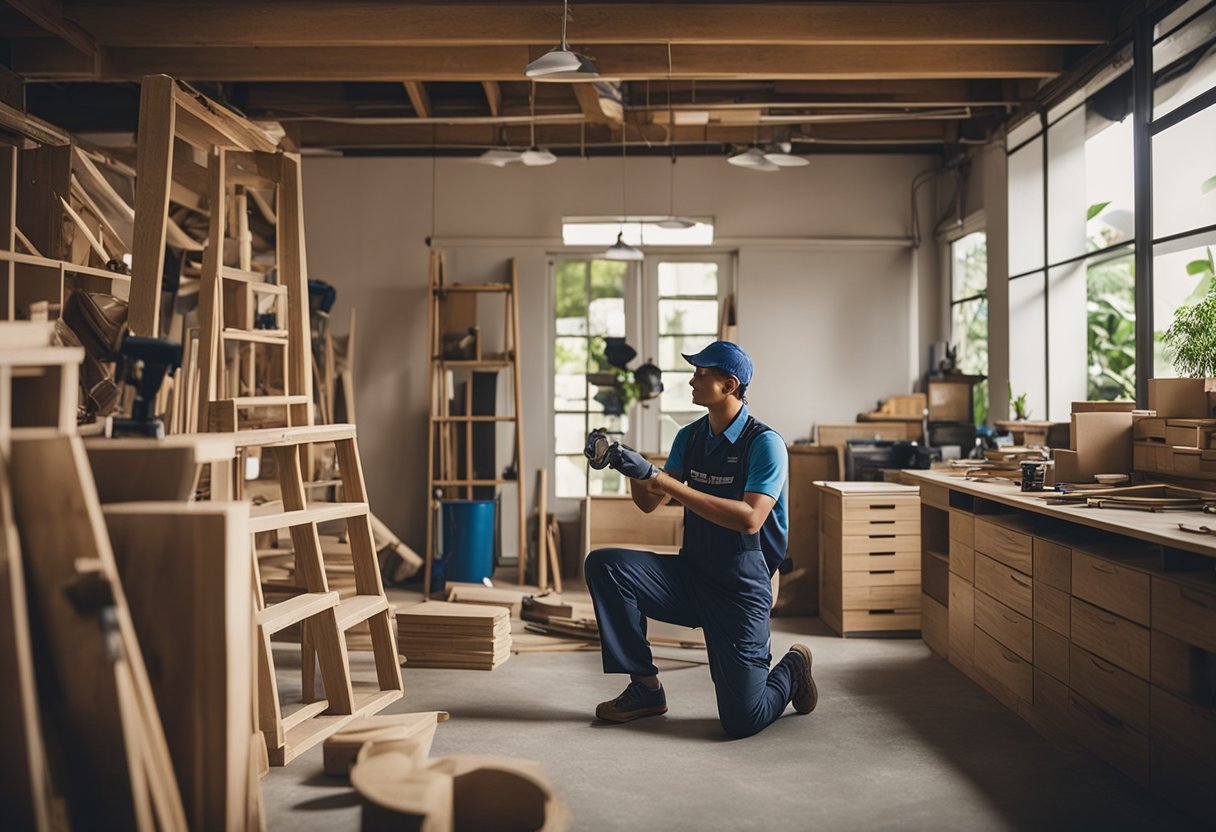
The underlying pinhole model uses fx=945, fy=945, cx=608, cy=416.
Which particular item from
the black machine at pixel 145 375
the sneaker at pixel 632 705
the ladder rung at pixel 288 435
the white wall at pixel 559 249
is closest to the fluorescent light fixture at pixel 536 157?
the white wall at pixel 559 249

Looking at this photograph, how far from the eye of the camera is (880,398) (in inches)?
313

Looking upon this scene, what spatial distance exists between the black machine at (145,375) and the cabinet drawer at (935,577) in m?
3.86

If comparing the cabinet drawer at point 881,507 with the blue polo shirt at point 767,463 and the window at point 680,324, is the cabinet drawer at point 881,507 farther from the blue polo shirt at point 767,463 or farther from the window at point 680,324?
the window at point 680,324

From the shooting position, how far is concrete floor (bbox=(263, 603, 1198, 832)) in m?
2.90

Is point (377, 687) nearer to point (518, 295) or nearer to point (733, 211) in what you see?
point (518, 295)

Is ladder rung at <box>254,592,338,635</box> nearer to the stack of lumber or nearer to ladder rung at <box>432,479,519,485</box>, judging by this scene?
the stack of lumber

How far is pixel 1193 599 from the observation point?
9.06 feet

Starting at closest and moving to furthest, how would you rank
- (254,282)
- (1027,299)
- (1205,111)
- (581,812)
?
(581,812)
(254,282)
(1205,111)
(1027,299)

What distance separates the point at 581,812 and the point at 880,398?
572cm

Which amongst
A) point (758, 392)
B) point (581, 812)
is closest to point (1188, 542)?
point (581, 812)

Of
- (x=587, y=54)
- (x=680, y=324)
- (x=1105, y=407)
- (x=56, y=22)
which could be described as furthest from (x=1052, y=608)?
(x=56, y=22)

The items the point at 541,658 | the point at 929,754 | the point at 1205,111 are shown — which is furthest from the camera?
the point at 541,658

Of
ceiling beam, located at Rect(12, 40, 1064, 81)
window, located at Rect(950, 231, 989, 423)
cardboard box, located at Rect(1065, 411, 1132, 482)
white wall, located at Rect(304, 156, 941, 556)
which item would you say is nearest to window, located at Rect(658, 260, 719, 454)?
white wall, located at Rect(304, 156, 941, 556)

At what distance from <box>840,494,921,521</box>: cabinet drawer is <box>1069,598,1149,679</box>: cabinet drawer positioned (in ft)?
6.40
